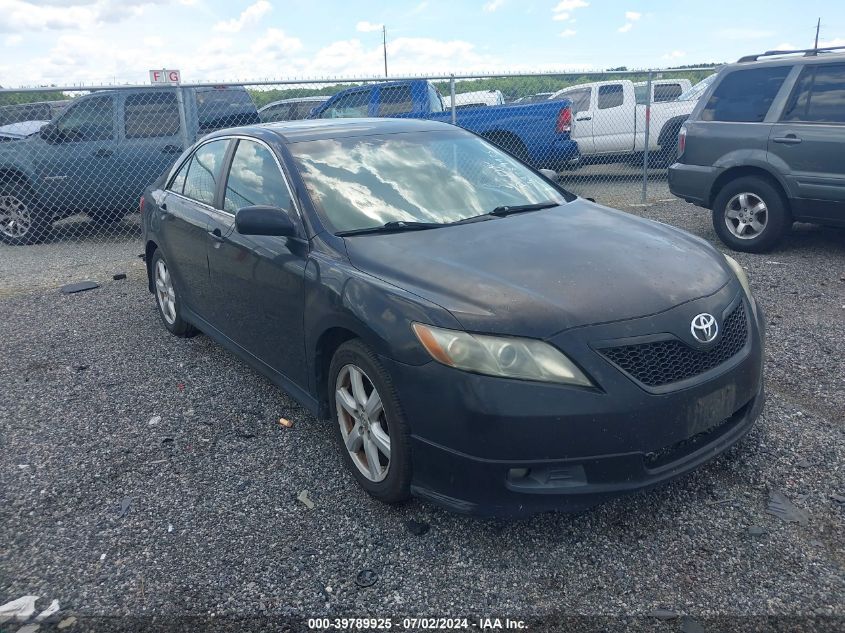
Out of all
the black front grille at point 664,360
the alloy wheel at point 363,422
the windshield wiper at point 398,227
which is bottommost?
the alloy wheel at point 363,422

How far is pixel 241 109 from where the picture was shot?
9820 millimetres

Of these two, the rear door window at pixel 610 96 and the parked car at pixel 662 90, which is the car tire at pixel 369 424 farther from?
the rear door window at pixel 610 96

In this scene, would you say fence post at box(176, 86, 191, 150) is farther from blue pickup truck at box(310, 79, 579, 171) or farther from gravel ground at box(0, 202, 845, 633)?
gravel ground at box(0, 202, 845, 633)

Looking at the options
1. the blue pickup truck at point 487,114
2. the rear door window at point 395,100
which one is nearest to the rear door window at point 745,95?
the blue pickup truck at point 487,114

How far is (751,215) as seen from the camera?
23.6 ft

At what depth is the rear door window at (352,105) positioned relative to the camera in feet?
36.1

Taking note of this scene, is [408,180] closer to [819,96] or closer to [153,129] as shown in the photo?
[819,96]

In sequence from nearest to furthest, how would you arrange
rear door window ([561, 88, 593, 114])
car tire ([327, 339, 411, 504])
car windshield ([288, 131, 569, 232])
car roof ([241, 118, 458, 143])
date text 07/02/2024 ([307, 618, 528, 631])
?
date text 07/02/2024 ([307, 618, 528, 631]) < car tire ([327, 339, 411, 504]) < car windshield ([288, 131, 569, 232]) < car roof ([241, 118, 458, 143]) < rear door window ([561, 88, 593, 114])

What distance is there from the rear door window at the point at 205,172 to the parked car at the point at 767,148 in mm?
5272

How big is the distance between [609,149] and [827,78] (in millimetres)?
6704

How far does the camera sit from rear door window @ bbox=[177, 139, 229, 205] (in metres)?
4.48

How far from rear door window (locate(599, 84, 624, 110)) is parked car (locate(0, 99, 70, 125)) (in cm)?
934

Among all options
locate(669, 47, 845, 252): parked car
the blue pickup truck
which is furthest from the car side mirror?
the blue pickup truck

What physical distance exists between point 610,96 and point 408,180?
10893 mm
